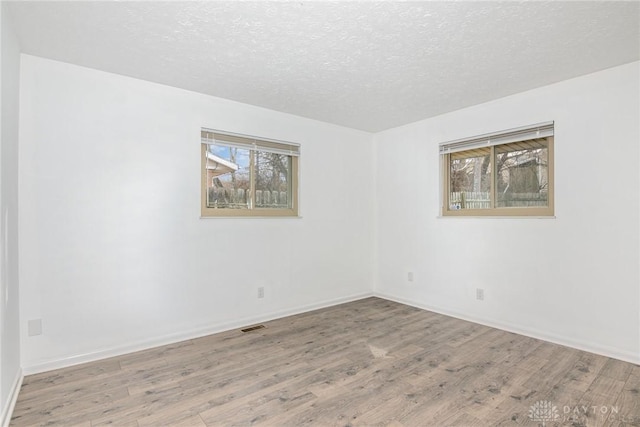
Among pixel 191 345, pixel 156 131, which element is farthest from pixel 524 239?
pixel 156 131

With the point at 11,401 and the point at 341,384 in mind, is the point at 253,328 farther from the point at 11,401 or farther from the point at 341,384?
the point at 11,401

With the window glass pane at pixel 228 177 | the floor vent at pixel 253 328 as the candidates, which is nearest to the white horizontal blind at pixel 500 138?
the window glass pane at pixel 228 177

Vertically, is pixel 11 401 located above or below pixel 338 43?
below

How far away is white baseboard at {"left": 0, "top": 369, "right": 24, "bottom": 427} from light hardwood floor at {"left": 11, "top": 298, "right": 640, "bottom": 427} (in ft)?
0.12

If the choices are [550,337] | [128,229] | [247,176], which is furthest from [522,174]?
[128,229]

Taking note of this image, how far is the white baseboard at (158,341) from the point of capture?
8.08ft

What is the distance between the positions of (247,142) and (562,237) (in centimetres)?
325

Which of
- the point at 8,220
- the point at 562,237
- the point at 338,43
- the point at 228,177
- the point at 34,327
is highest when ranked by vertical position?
the point at 338,43

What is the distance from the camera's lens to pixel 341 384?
2.25m

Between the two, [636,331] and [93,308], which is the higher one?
[93,308]

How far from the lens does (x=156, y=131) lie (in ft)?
9.74

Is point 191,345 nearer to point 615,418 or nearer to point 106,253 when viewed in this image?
point 106,253

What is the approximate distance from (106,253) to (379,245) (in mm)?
3343

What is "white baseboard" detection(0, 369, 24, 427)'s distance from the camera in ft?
5.91
